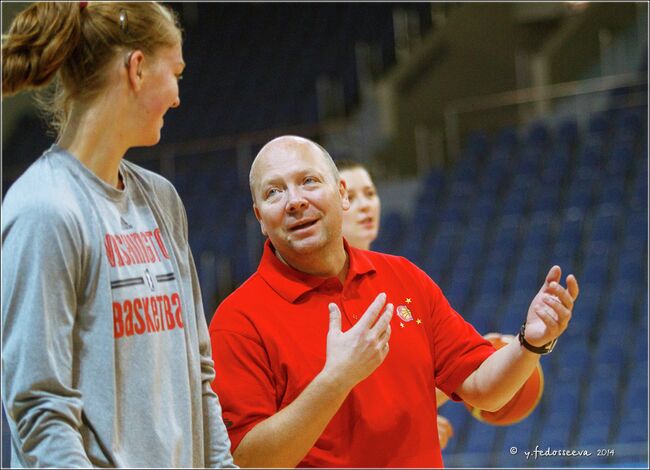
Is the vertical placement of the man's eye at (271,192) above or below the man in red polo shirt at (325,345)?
above

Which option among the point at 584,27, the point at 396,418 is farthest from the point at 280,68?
the point at 396,418

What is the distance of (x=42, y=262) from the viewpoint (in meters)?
1.82

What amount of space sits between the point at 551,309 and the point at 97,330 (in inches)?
47.8

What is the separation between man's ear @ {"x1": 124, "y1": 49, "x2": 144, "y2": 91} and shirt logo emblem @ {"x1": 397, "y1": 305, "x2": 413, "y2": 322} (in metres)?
1.09

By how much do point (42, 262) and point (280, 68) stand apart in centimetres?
1055

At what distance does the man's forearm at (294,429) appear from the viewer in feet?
7.68

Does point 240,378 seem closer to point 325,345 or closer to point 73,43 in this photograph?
point 325,345

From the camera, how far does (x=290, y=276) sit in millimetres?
2740

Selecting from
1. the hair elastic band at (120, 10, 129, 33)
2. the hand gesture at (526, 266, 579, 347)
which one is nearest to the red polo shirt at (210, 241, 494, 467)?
the hand gesture at (526, 266, 579, 347)

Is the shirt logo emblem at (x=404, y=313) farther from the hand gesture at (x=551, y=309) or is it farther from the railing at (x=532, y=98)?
the railing at (x=532, y=98)

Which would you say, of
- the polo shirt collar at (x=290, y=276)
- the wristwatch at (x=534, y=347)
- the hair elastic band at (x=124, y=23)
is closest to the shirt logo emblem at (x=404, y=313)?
the polo shirt collar at (x=290, y=276)

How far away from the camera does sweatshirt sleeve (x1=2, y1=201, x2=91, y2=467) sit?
177cm

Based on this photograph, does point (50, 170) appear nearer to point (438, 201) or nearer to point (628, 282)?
point (628, 282)

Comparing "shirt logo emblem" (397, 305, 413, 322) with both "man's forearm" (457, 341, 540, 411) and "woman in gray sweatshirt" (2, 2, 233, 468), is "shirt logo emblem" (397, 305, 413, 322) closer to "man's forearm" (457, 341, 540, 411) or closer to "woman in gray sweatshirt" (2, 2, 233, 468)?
"man's forearm" (457, 341, 540, 411)
